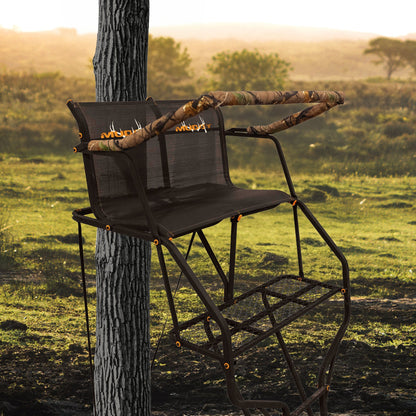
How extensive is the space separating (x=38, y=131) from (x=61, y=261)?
272 inches

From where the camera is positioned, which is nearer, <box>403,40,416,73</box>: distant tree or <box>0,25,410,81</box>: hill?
<box>0,25,410,81</box>: hill

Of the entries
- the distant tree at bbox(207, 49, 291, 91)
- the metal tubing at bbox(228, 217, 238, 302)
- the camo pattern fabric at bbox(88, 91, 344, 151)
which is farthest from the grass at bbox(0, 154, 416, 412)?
the distant tree at bbox(207, 49, 291, 91)

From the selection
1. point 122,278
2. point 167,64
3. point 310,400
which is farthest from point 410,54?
point 310,400

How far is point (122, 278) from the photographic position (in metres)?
2.44

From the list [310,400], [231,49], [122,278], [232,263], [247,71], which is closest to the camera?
[310,400]

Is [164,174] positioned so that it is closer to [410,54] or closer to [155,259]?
[155,259]

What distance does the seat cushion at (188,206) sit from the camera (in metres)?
1.56

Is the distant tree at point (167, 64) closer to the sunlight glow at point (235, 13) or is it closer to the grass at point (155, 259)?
the sunlight glow at point (235, 13)

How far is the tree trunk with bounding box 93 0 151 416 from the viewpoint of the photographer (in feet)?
7.80

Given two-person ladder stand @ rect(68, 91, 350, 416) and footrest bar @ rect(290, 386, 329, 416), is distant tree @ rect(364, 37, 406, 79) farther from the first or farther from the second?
footrest bar @ rect(290, 386, 329, 416)

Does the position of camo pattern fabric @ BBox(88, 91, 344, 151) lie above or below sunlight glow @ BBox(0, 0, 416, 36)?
below

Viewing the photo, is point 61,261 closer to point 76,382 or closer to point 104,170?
point 76,382

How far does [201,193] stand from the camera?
2.01 m

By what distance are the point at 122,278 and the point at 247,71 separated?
15801 mm
